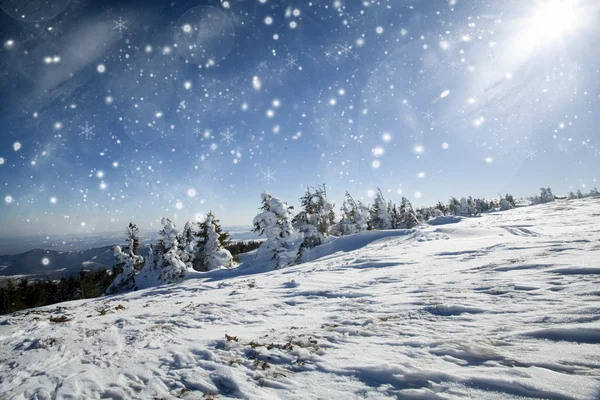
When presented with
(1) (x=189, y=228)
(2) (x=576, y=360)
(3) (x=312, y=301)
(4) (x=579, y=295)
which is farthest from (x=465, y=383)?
(1) (x=189, y=228)

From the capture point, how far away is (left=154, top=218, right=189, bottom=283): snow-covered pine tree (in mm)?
21281

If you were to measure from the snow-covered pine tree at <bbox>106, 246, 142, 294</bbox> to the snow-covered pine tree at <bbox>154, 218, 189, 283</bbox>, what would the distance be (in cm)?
503

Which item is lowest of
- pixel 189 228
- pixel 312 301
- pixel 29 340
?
pixel 312 301

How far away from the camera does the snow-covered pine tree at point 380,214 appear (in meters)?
42.7

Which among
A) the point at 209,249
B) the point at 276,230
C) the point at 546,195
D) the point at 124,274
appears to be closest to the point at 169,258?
the point at 209,249

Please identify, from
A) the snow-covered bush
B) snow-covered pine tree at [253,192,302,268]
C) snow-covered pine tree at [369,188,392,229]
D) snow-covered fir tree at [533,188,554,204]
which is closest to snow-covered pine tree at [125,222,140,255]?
snow-covered pine tree at [253,192,302,268]

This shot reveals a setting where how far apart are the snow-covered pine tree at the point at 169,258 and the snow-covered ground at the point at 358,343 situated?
1364 centimetres

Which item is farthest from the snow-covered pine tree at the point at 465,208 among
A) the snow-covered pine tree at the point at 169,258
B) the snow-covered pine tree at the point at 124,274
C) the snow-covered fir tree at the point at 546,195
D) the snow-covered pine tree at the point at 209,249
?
the snow-covered pine tree at the point at 124,274

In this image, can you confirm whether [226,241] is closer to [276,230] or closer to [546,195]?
[276,230]

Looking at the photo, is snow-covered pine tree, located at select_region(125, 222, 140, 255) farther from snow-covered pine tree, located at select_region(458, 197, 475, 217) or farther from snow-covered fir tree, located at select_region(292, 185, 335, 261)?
snow-covered pine tree, located at select_region(458, 197, 475, 217)

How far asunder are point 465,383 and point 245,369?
2.84 meters

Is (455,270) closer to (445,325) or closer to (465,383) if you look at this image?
(445,325)

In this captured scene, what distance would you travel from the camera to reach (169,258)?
71.4ft

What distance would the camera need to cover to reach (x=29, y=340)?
226 inches
